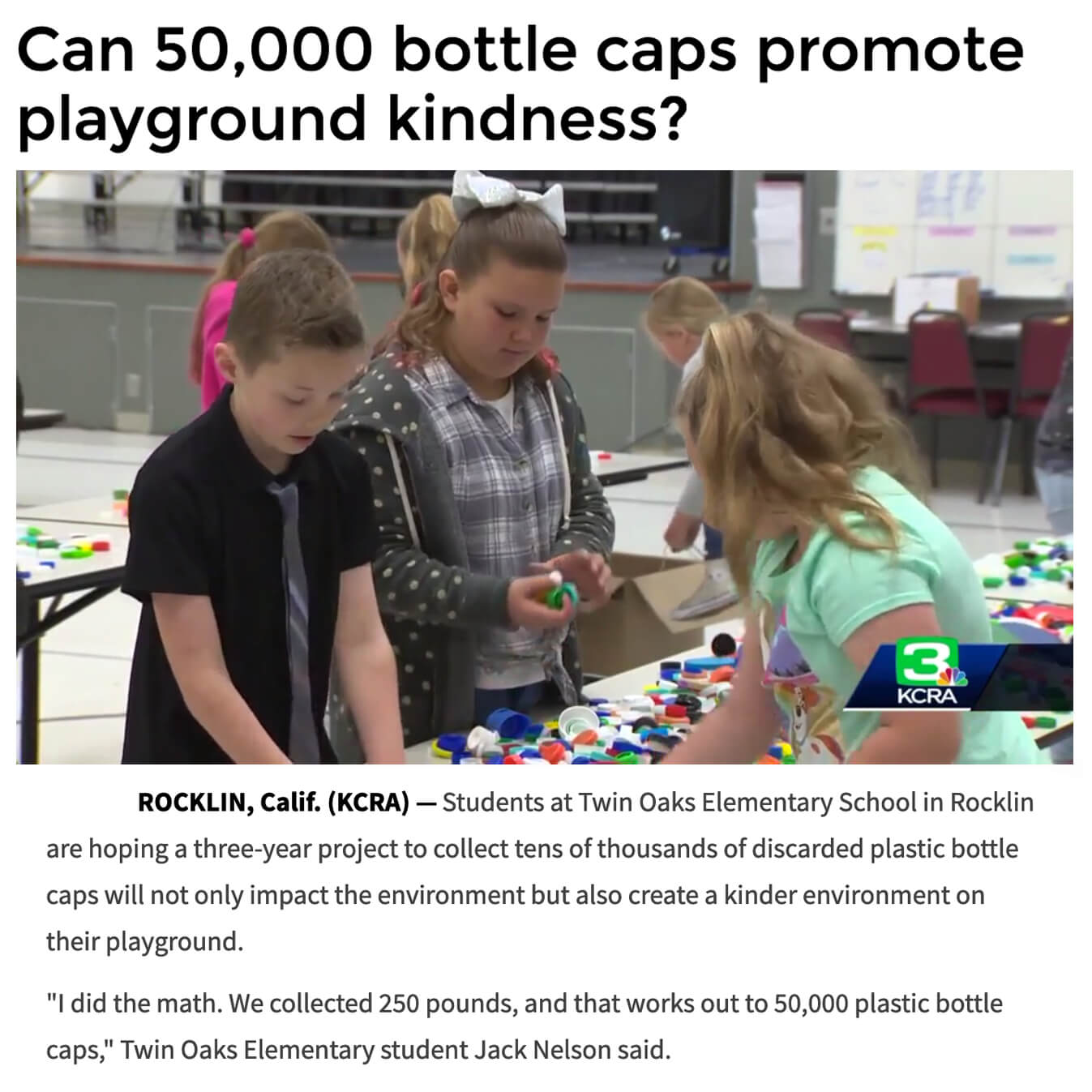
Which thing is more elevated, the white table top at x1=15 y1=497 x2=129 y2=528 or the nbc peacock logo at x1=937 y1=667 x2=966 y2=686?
the white table top at x1=15 y1=497 x2=129 y2=528

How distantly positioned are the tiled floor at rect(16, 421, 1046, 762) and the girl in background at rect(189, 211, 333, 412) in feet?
1.18

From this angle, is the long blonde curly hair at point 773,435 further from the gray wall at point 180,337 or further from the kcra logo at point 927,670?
the gray wall at point 180,337

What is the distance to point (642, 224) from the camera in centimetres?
1129

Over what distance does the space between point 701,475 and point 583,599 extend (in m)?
0.65

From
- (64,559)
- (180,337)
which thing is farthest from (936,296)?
(64,559)

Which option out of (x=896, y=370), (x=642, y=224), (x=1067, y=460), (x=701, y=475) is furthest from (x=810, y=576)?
(x=642, y=224)

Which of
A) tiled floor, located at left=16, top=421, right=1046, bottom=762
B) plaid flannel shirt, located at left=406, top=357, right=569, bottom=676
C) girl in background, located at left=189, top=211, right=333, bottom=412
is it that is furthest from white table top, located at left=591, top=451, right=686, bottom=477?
plaid flannel shirt, located at left=406, top=357, right=569, bottom=676

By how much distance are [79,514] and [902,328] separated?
470cm

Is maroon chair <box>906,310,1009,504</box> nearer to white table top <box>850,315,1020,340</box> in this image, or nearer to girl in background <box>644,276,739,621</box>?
white table top <box>850,315,1020,340</box>
